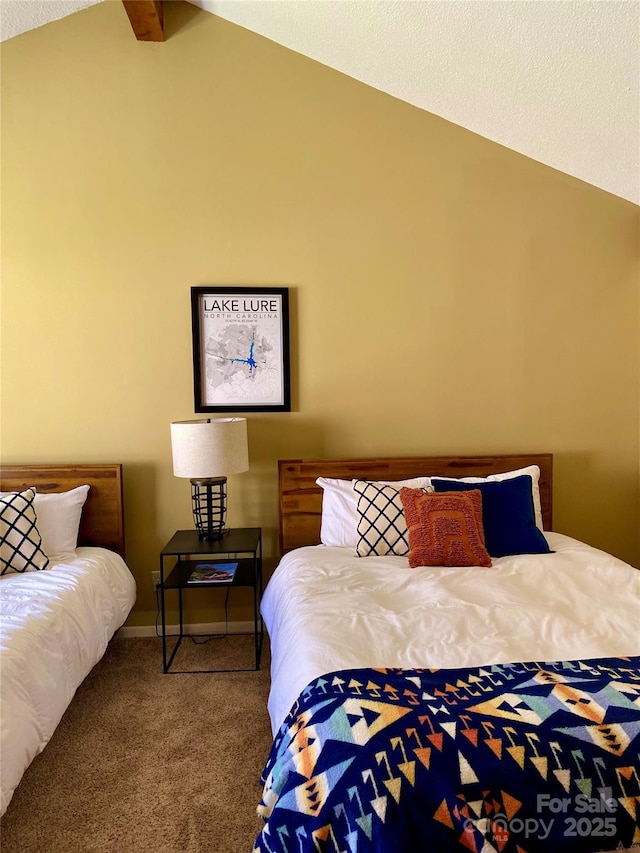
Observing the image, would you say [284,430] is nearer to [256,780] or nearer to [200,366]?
[200,366]

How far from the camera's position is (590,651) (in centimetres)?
153

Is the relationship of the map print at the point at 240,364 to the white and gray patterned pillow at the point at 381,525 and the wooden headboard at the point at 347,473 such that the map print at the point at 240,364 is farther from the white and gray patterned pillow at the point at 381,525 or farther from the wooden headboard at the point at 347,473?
the white and gray patterned pillow at the point at 381,525

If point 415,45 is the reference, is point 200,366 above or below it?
below

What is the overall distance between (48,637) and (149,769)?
576mm

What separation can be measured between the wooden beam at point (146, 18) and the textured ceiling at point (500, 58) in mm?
277

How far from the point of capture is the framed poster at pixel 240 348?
9.48 feet

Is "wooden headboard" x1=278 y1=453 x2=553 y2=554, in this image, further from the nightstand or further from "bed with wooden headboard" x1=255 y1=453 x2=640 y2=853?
"bed with wooden headboard" x1=255 y1=453 x2=640 y2=853

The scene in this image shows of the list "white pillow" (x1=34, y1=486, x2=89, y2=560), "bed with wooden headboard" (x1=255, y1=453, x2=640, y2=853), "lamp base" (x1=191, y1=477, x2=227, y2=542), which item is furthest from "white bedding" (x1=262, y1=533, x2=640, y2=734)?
"white pillow" (x1=34, y1=486, x2=89, y2=560)

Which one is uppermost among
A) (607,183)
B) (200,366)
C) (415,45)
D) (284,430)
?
(415,45)

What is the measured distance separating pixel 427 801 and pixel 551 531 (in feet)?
7.53

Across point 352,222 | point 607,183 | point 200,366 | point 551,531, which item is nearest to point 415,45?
point 352,222

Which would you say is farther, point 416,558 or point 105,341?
point 105,341

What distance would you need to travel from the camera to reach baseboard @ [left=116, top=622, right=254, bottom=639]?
295 centimetres

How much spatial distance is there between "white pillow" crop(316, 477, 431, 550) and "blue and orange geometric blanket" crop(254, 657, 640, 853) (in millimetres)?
1356
